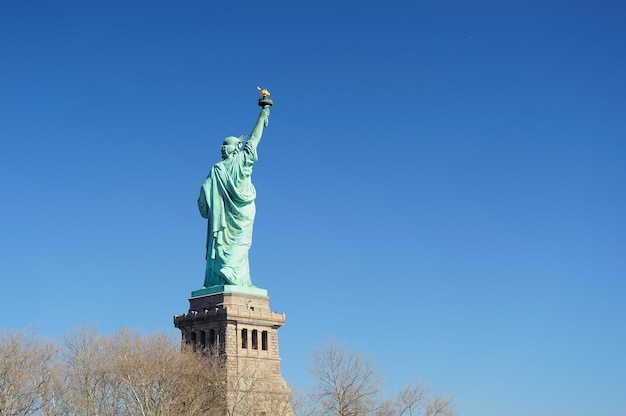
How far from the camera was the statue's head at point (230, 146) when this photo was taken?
265ft

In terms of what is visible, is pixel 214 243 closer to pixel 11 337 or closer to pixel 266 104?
pixel 266 104

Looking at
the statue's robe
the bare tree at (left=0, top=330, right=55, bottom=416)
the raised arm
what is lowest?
the bare tree at (left=0, top=330, right=55, bottom=416)

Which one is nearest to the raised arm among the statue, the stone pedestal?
the statue

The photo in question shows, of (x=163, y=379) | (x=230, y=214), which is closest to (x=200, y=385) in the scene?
(x=163, y=379)

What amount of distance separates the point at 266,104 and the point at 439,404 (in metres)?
29.5

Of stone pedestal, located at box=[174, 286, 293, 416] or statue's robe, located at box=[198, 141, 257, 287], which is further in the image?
statue's robe, located at box=[198, 141, 257, 287]

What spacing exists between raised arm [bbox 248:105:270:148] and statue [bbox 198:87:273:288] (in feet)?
1.47

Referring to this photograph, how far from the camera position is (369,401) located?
7175 cm

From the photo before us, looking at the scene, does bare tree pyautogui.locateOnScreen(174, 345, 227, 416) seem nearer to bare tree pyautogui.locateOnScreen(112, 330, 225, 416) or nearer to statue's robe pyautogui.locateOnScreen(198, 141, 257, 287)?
bare tree pyautogui.locateOnScreen(112, 330, 225, 416)

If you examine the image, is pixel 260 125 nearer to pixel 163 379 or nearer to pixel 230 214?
Result: pixel 230 214

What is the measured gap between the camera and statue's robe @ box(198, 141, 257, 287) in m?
78.4

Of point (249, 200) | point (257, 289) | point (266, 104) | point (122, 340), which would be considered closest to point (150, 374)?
point (122, 340)

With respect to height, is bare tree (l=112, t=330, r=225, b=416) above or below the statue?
below

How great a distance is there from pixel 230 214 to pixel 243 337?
10.7 meters
